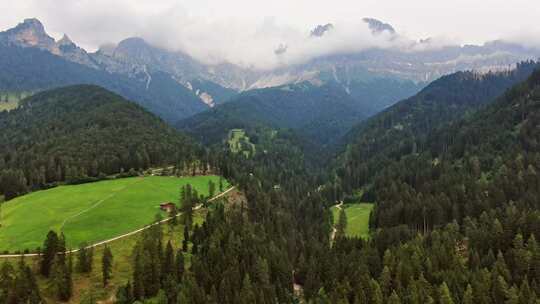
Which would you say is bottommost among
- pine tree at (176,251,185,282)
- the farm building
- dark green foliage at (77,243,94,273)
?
pine tree at (176,251,185,282)

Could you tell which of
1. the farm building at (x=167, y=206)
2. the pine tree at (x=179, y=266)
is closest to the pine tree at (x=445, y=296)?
the pine tree at (x=179, y=266)

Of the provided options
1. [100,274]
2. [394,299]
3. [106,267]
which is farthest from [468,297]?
[100,274]

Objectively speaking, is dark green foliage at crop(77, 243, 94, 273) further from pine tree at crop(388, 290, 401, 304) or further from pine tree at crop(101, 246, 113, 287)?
pine tree at crop(388, 290, 401, 304)

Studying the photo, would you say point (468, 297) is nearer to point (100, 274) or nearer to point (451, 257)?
point (451, 257)

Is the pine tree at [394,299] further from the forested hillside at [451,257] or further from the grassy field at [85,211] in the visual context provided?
the grassy field at [85,211]

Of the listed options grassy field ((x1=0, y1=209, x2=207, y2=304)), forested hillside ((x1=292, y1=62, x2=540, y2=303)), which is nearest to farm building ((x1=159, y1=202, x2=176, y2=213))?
grassy field ((x1=0, y1=209, x2=207, y2=304))

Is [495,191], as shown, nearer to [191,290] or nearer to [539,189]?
[539,189]

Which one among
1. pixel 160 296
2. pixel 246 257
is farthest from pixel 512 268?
pixel 160 296

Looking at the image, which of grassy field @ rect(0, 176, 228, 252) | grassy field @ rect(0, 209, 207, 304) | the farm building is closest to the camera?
grassy field @ rect(0, 209, 207, 304)
